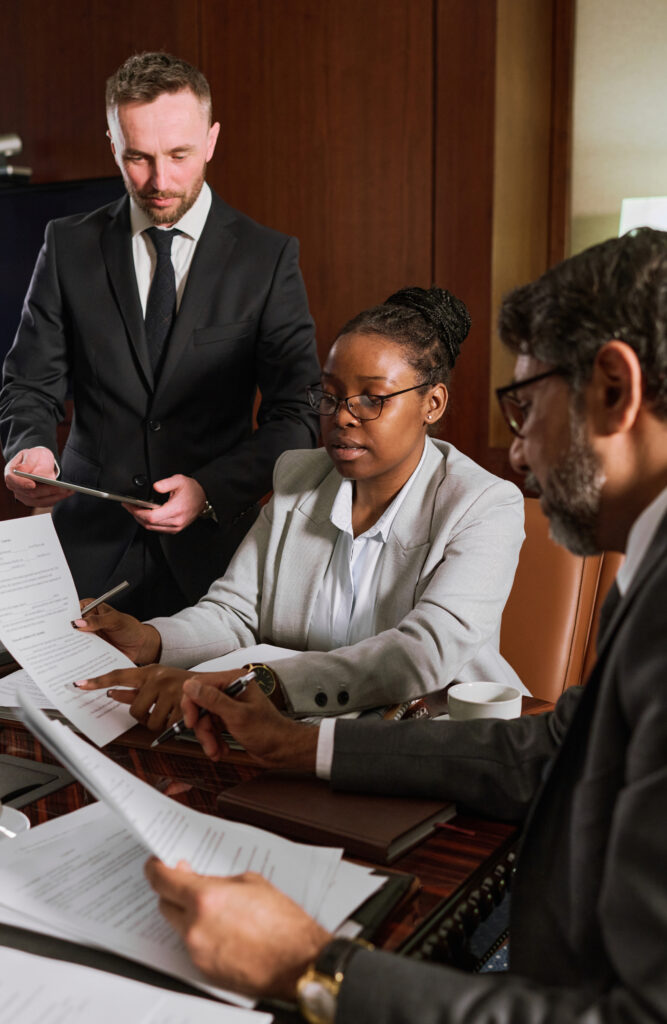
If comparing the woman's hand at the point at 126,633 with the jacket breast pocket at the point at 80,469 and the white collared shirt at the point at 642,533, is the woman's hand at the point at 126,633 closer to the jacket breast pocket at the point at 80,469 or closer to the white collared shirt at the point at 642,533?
the jacket breast pocket at the point at 80,469

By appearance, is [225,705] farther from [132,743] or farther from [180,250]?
[180,250]

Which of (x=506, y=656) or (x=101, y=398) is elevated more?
(x=101, y=398)

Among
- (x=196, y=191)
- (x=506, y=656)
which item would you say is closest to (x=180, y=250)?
(x=196, y=191)

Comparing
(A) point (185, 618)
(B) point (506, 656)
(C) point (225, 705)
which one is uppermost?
(C) point (225, 705)

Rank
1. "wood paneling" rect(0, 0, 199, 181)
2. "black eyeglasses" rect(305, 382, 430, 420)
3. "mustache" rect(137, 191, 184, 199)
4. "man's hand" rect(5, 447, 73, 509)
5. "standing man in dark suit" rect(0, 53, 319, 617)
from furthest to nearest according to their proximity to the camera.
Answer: "wood paneling" rect(0, 0, 199, 181), "standing man in dark suit" rect(0, 53, 319, 617), "mustache" rect(137, 191, 184, 199), "man's hand" rect(5, 447, 73, 509), "black eyeglasses" rect(305, 382, 430, 420)

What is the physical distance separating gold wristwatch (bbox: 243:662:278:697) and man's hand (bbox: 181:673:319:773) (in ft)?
0.73

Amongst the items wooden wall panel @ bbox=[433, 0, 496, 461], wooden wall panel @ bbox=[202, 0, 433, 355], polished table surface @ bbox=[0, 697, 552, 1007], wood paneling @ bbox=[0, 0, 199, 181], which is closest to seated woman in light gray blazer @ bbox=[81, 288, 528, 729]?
polished table surface @ bbox=[0, 697, 552, 1007]

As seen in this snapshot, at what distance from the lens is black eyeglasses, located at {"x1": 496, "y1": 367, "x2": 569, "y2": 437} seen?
943 mm

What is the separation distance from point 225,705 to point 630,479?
59 cm

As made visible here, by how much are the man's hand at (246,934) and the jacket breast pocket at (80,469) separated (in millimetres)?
1634

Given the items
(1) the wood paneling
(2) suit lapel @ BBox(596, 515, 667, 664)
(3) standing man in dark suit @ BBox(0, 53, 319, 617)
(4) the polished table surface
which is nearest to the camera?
(2) suit lapel @ BBox(596, 515, 667, 664)

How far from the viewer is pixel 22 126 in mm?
4000

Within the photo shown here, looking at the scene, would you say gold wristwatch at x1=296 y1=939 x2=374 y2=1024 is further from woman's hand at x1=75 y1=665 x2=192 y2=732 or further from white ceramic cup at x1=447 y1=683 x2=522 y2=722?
woman's hand at x1=75 y1=665 x2=192 y2=732

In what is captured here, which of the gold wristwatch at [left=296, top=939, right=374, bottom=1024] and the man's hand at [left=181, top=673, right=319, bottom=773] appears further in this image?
the man's hand at [left=181, top=673, right=319, bottom=773]
